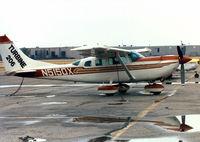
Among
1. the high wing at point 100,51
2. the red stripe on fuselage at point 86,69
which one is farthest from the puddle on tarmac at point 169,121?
the red stripe on fuselage at point 86,69

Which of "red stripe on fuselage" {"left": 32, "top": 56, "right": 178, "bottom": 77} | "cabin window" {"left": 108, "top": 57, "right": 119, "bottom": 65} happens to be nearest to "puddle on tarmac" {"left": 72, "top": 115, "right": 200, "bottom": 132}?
"red stripe on fuselage" {"left": 32, "top": 56, "right": 178, "bottom": 77}

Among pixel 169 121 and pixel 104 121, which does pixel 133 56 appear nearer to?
pixel 104 121

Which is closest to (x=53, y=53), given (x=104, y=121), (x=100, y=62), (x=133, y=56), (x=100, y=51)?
(x=100, y=62)

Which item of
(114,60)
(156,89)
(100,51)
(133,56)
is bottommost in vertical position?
(156,89)

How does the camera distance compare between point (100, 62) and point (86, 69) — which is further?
point (86, 69)

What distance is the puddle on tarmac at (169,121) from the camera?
9.28m

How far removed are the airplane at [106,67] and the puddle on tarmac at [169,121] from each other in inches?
256

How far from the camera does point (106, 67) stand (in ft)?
62.6

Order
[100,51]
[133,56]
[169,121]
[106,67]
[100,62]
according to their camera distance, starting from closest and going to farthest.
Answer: [169,121], [100,51], [133,56], [106,67], [100,62]

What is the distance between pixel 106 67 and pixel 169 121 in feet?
29.8

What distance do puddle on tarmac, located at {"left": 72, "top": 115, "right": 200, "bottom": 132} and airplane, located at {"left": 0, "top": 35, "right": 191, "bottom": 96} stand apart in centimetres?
651

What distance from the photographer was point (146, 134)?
870 centimetres

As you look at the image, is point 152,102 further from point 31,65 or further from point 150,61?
point 31,65

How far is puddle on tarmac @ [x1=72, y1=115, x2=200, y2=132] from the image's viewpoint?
30.5ft
